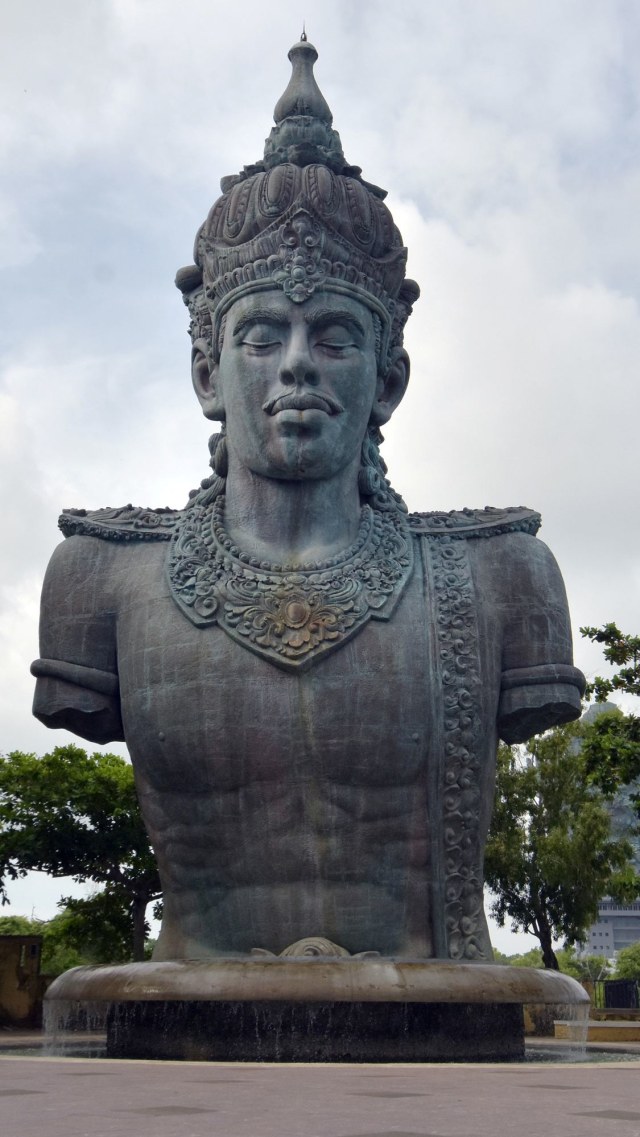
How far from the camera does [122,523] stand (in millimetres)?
13227

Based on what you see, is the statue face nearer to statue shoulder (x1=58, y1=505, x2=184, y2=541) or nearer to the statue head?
the statue head

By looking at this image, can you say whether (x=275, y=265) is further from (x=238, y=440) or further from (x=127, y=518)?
(x=127, y=518)

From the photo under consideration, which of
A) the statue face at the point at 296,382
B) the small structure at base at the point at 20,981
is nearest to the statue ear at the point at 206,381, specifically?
the statue face at the point at 296,382

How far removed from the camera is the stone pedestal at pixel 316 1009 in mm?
9789

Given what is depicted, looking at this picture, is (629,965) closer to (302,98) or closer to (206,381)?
(206,381)

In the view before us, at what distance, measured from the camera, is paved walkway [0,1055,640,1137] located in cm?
464

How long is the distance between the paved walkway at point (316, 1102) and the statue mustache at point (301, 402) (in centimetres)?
625

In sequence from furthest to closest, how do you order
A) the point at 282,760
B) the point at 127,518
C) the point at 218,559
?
the point at 127,518 < the point at 218,559 < the point at 282,760

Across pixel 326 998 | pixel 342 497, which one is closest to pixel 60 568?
pixel 342 497

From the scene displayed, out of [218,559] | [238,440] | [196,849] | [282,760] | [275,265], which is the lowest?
[196,849]

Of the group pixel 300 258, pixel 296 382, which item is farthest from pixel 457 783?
pixel 300 258

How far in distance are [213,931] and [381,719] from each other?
8.19ft

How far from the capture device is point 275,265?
12.7m

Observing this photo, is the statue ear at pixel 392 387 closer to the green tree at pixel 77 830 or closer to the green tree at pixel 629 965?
the green tree at pixel 77 830
